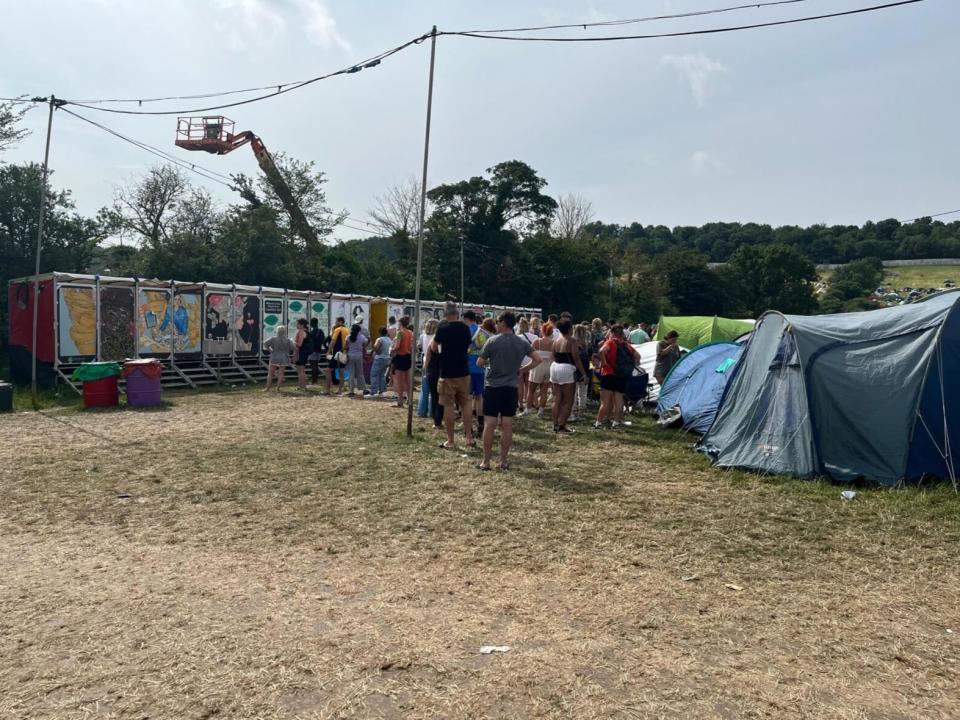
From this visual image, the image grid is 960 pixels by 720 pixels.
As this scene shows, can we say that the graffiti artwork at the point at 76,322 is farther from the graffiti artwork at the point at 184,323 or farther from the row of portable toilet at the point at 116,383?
the row of portable toilet at the point at 116,383

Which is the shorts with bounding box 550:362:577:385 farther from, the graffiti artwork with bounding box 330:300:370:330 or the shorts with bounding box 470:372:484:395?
the graffiti artwork with bounding box 330:300:370:330

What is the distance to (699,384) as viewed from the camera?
451 inches

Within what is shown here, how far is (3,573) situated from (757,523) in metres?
5.92

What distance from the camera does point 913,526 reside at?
5.92m

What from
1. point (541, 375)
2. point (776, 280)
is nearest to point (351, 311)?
point (541, 375)

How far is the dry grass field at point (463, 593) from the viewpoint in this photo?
328 cm

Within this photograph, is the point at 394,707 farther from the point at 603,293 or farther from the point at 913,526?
the point at 603,293

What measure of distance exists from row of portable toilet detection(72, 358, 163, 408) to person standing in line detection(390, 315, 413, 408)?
464 cm

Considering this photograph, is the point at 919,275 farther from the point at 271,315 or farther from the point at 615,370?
the point at 615,370

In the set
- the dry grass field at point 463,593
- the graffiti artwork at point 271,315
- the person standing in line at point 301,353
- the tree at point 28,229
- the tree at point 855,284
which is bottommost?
the dry grass field at point 463,593

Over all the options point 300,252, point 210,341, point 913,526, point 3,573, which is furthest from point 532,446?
point 300,252

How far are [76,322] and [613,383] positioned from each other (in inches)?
470

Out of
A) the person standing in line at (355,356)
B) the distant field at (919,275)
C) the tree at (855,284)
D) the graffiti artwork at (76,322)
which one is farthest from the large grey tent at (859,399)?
the tree at (855,284)

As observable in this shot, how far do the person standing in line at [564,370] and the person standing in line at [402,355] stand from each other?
2.65 meters
